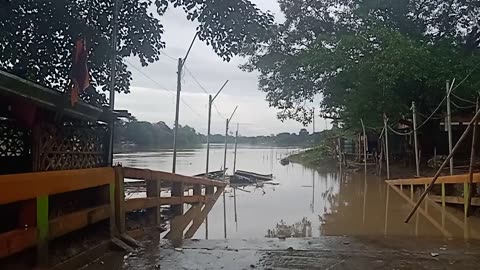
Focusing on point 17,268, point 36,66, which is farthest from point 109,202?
point 36,66

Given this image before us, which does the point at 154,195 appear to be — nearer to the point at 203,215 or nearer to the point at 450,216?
the point at 203,215

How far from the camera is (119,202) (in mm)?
6293

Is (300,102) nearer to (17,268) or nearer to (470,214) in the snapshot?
(470,214)

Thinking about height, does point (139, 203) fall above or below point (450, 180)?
below

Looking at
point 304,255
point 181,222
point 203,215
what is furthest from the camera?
point 203,215

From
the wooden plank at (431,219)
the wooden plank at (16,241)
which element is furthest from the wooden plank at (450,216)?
the wooden plank at (16,241)

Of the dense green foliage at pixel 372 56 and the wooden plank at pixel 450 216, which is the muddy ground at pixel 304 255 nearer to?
the wooden plank at pixel 450 216

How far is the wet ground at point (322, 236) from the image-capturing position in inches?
202

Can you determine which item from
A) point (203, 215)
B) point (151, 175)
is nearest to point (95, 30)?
point (151, 175)

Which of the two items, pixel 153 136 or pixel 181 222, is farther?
pixel 153 136

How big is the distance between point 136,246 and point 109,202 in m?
0.69

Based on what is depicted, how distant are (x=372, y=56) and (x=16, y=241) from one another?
572 inches

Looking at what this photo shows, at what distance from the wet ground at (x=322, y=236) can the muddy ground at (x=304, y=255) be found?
0.01 m

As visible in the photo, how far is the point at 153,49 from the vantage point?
23.7 ft
